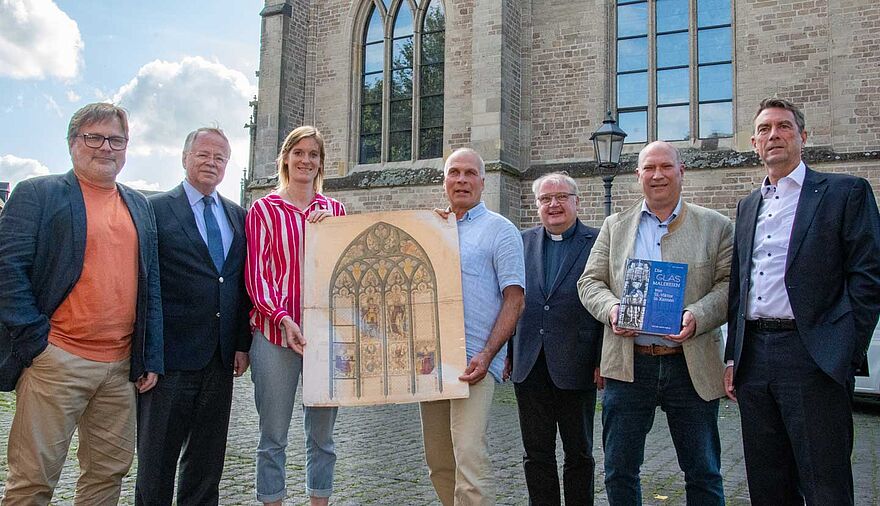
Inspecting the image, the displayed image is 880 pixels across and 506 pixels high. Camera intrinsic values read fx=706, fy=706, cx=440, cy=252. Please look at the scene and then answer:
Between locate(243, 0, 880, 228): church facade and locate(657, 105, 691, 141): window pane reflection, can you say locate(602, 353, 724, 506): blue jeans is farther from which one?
locate(657, 105, 691, 141): window pane reflection

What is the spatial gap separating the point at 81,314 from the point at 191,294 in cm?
53

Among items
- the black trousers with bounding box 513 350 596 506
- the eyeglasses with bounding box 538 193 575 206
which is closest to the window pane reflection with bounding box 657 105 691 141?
the eyeglasses with bounding box 538 193 575 206

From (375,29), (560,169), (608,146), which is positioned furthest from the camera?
(375,29)

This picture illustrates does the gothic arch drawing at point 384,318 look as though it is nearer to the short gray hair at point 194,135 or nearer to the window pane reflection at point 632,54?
the short gray hair at point 194,135

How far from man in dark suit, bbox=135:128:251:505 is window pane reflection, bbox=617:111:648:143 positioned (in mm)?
12787

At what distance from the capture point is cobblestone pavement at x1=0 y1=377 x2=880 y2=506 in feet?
16.5

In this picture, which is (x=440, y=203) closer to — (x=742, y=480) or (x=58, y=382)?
(x=742, y=480)

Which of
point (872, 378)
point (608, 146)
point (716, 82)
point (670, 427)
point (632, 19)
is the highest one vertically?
point (632, 19)

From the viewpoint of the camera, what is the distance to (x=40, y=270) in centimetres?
326

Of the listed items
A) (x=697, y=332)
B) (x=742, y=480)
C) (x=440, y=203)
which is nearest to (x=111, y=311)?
(x=697, y=332)

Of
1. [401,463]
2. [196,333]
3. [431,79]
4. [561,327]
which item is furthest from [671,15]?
[196,333]

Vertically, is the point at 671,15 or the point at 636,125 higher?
the point at 671,15

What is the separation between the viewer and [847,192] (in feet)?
10.3

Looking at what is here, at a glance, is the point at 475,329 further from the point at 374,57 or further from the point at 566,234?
the point at 374,57
